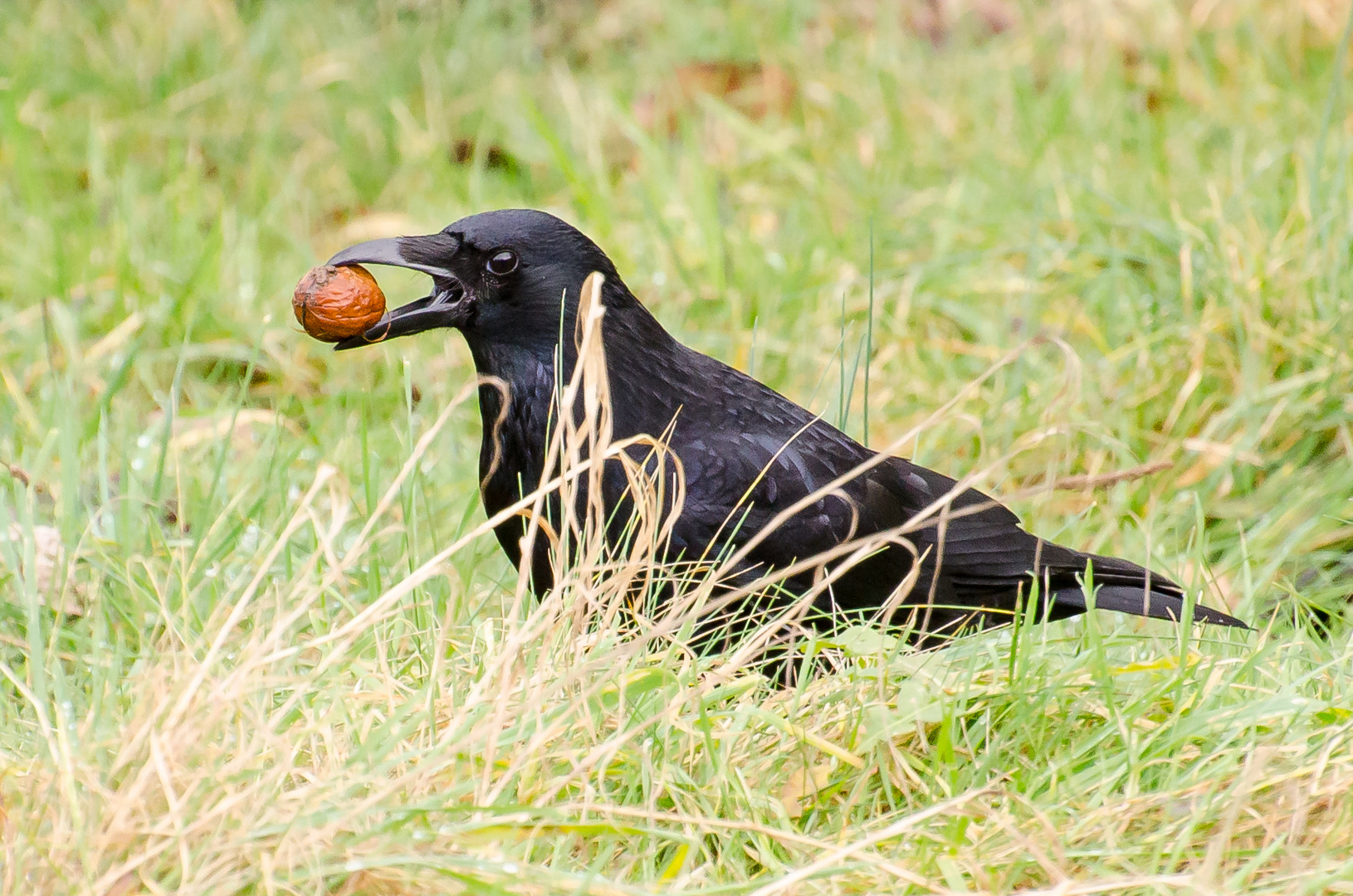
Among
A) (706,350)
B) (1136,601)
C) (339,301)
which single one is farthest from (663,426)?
(706,350)

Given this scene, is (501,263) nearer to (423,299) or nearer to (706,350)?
(423,299)

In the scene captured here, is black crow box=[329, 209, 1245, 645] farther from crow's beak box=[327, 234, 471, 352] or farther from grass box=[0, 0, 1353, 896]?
grass box=[0, 0, 1353, 896]

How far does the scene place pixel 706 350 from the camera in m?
4.05

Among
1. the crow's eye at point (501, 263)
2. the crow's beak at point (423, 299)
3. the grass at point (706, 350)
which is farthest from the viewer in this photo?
the crow's eye at point (501, 263)

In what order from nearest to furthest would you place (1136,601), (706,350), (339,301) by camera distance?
(339,301)
(1136,601)
(706,350)

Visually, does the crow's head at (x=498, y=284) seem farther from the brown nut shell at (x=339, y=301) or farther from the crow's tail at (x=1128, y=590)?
the crow's tail at (x=1128, y=590)

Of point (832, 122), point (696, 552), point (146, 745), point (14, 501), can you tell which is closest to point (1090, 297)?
point (832, 122)

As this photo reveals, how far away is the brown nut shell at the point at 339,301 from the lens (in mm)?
2611

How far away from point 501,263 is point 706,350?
144cm

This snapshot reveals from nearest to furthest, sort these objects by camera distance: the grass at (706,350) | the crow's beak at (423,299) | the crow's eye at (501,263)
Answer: the grass at (706,350) → the crow's beak at (423,299) → the crow's eye at (501,263)

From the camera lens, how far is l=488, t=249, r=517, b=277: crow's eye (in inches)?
105

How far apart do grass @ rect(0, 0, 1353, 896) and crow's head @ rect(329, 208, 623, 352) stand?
0.87 feet

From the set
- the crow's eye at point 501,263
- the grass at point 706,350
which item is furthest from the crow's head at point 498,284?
the grass at point 706,350

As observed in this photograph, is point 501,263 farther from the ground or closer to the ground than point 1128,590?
farther from the ground
